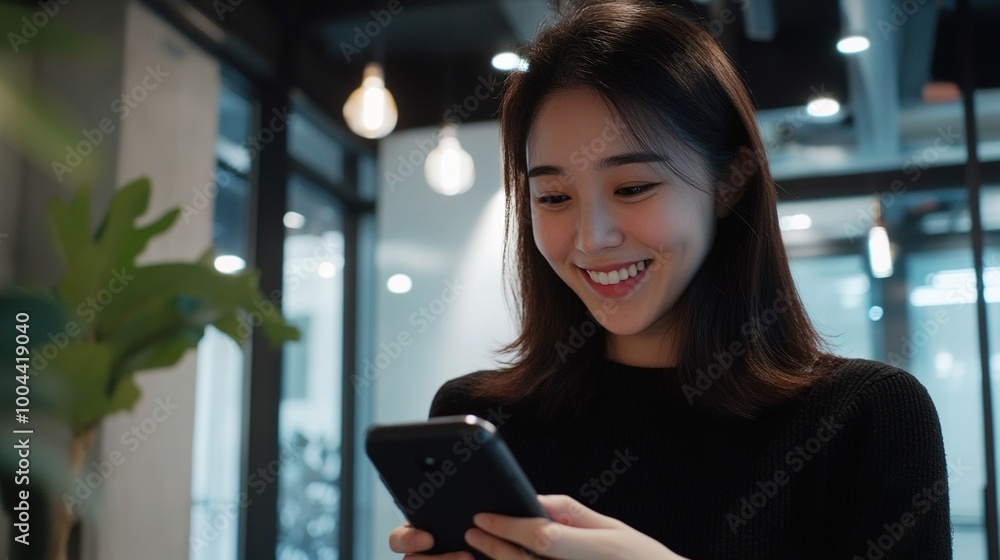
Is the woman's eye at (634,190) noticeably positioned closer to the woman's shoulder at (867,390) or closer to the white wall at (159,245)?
the woman's shoulder at (867,390)

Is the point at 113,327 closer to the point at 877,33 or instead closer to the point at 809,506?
the point at 809,506

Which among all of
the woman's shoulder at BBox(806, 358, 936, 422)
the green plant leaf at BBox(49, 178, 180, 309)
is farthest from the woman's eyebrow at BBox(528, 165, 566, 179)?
the green plant leaf at BBox(49, 178, 180, 309)

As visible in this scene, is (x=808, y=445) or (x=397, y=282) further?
(x=397, y=282)

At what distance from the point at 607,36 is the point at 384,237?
3170 millimetres

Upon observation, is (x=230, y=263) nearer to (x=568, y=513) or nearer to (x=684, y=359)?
(x=684, y=359)

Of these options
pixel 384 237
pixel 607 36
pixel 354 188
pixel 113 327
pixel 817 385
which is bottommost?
pixel 817 385

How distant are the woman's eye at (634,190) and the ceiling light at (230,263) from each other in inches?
116

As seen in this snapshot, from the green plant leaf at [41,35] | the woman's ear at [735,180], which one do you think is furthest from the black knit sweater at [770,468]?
the green plant leaf at [41,35]

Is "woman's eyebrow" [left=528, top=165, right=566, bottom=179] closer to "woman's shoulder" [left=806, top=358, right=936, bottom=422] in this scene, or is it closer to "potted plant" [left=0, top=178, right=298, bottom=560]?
"woman's shoulder" [left=806, top=358, right=936, bottom=422]

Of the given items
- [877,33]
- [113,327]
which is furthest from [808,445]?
[877,33]

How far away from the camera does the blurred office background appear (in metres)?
3.22

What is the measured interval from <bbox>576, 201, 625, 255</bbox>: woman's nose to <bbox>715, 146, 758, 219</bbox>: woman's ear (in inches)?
7.6

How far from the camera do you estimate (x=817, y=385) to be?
43.8 inches

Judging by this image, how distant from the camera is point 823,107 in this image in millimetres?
3840
